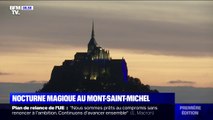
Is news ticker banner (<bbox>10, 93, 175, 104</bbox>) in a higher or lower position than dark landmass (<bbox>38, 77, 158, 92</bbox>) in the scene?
lower

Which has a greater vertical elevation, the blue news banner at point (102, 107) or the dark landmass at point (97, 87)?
the dark landmass at point (97, 87)

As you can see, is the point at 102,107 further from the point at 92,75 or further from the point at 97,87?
the point at 92,75

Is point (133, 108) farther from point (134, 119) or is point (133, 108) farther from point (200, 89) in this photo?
point (200, 89)

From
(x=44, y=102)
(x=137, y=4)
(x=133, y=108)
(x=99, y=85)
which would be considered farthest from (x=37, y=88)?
(x=137, y=4)

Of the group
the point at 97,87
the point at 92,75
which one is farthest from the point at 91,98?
the point at 92,75

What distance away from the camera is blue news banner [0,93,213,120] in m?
6.32

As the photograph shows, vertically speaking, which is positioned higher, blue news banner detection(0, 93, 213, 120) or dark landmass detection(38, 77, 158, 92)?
dark landmass detection(38, 77, 158, 92)

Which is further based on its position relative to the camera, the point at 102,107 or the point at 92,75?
the point at 92,75

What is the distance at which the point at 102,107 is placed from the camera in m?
6.40

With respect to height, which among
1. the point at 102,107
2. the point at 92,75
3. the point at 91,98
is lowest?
the point at 102,107

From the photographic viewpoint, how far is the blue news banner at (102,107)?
6.32 m

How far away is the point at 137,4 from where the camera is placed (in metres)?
6.39

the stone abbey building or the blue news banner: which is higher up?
the stone abbey building

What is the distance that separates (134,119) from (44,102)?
1120 millimetres
